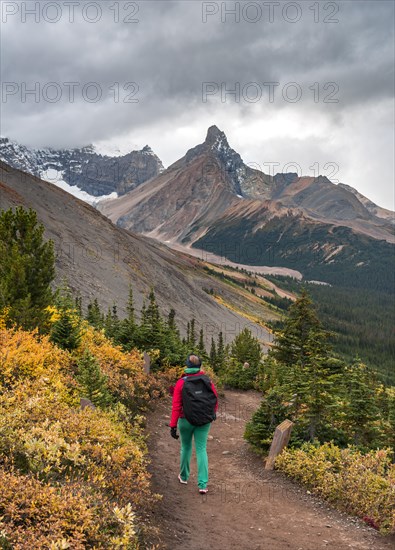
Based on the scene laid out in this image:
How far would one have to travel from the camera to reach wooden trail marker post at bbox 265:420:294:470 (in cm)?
1178

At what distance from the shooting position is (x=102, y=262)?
6888cm

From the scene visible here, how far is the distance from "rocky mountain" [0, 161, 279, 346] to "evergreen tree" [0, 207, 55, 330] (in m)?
35.3

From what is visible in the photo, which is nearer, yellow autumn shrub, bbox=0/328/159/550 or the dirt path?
yellow autumn shrub, bbox=0/328/159/550

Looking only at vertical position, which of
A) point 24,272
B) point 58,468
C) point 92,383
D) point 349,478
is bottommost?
point 349,478

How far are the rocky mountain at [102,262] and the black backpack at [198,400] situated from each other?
4439cm

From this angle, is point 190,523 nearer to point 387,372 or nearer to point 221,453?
point 221,453

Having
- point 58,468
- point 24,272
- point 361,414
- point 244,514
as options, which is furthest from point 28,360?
point 361,414

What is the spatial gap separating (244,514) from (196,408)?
239cm

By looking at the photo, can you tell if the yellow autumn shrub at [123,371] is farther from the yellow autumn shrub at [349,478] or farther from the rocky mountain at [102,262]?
the rocky mountain at [102,262]

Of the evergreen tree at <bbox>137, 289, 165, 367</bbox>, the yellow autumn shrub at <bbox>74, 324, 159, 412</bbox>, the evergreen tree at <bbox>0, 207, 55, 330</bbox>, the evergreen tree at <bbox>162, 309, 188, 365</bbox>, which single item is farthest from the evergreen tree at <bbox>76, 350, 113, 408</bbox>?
the evergreen tree at <bbox>162, 309, 188, 365</bbox>

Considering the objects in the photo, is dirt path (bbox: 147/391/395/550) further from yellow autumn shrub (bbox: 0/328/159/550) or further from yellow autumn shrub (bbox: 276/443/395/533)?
yellow autumn shrub (bbox: 0/328/159/550)

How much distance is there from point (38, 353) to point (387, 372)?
139m

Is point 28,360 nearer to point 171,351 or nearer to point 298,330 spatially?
point 171,351

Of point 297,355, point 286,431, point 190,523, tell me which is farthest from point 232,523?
point 297,355
